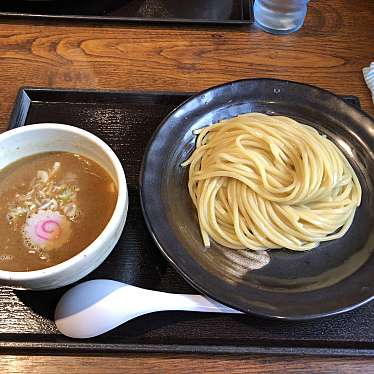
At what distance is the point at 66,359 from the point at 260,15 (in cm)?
152

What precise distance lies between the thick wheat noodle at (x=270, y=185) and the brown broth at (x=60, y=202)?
0.28 m

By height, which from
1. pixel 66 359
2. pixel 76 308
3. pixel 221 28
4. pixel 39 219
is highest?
pixel 221 28

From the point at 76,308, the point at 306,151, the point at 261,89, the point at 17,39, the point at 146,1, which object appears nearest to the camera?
the point at 76,308

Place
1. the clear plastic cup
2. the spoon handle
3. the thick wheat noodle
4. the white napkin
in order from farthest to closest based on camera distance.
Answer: the clear plastic cup < the white napkin < the thick wheat noodle < the spoon handle

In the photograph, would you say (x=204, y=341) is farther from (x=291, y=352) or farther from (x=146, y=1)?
(x=146, y=1)

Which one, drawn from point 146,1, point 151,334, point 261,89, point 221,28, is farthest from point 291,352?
point 146,1

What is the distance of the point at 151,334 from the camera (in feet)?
3.61

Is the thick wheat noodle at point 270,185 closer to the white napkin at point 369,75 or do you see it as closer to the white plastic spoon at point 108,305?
the white plastic spoon at point 108,305

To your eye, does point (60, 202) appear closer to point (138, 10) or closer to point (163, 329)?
point (163, 329)

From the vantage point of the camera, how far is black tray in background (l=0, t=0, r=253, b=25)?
1.88 metres

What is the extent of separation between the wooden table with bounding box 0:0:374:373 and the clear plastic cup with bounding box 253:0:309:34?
0.04 meters

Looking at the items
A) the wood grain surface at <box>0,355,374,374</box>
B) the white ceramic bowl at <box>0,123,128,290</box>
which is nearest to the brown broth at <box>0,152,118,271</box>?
the white ceramic bowl at <box>0,123,128,290</box>

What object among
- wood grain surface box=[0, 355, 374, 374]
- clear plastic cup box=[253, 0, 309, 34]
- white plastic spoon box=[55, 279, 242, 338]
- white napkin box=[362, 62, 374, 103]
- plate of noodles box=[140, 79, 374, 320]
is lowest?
wood grain surface box=[0, 355, 374, 374]

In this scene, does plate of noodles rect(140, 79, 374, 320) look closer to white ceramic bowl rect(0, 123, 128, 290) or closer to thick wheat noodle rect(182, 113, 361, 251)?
thick wheat noodle rect(182, 113, 361, 251)
